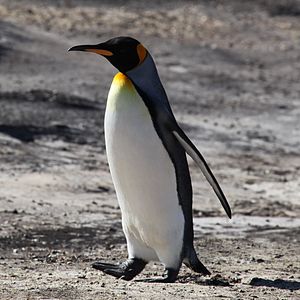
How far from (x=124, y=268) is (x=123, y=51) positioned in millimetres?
1261

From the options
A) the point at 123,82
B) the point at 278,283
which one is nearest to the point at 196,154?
the point at 123,82

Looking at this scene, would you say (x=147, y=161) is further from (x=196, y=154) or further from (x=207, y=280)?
(x=207, y=280)

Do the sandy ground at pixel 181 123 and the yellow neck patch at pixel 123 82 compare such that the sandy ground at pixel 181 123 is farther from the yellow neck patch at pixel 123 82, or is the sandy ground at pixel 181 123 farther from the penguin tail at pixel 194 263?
the yellow neck patch at pixel 123 82

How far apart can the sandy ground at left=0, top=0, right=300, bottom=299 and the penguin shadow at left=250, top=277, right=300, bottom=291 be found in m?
0.02

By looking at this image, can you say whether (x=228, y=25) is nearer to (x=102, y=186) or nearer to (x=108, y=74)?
(x=108, y=74)

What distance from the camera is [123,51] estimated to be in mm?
6910

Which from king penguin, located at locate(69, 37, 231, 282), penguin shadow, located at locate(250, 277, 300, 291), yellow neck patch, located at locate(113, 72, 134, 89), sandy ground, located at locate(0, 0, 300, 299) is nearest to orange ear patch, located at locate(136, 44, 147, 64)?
king penguin, located at locate(69, 37, 231, 282)

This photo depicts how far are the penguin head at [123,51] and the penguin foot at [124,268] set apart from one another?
113 centimetres

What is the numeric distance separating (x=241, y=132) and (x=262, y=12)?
24.7 feet

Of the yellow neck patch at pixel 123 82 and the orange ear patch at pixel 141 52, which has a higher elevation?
the orange ear patch at pixel 141 52

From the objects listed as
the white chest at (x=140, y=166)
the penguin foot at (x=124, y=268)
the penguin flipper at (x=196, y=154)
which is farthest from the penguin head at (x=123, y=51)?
the penguin foot at (x=124, y=268)

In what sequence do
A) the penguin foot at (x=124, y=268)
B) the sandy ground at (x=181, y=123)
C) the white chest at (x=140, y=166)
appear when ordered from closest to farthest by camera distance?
the white chest at (x=140, y=166) < the penguin foot at (x=124, y=268) < the sandy ground at (x=181, y=123)

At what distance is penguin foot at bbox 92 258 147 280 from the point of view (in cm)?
704

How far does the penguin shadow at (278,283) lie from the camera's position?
6.81 meters
